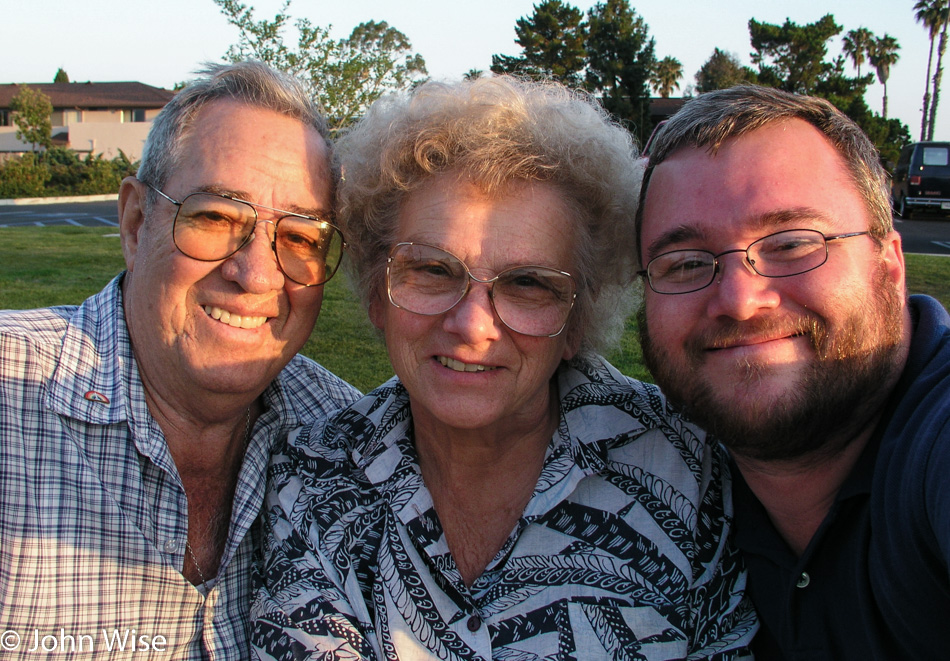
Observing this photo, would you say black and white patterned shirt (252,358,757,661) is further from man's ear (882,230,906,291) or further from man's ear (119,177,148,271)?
man's ear (119,177,148,271)

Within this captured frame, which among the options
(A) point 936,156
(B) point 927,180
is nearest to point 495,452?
(B) point 927,180

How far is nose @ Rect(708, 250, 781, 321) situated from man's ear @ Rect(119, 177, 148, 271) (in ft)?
5.92

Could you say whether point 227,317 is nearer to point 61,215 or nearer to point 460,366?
point 460,366

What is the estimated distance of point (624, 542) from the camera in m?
2.01

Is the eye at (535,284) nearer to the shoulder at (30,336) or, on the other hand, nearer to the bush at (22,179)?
the shoulder at (30,336)

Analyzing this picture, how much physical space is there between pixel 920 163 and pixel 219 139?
22.9 m

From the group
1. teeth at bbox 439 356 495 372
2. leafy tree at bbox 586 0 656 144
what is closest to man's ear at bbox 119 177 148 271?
teeth at bbox 439 356 495 372

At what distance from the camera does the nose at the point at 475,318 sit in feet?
6.76

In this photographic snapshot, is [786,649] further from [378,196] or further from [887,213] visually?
[378,196]

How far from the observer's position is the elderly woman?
195 cm

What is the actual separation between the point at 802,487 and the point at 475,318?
0.97 meters

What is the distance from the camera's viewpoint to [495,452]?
233 centimetres

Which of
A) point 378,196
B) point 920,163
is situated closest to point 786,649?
point 378,196

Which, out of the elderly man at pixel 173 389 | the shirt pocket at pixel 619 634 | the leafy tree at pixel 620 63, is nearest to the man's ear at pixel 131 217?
the elderly man at pixel 173 389
